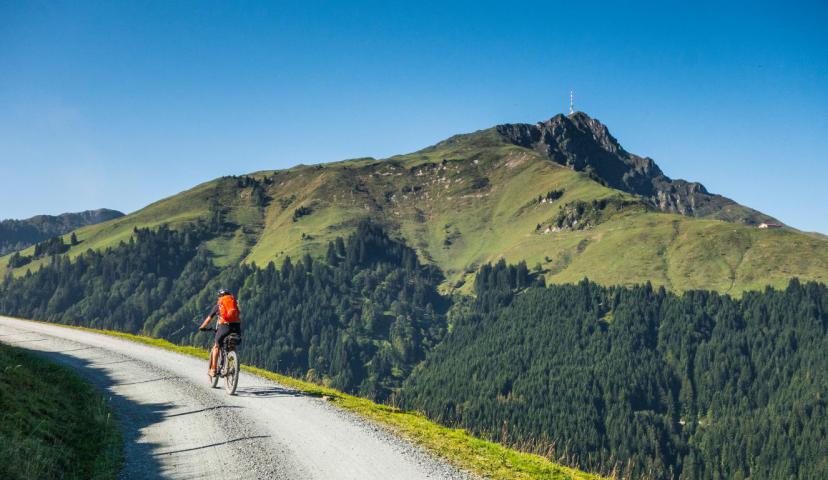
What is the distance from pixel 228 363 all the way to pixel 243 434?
6868mm

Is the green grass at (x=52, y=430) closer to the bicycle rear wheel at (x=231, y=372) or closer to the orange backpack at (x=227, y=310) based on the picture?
the bicycle rear wheel at (x=231, y=372)

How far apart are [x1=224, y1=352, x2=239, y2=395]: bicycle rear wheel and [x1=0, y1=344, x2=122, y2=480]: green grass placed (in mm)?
4300

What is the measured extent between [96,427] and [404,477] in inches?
357

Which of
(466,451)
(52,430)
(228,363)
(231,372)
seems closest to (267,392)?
(231,372)

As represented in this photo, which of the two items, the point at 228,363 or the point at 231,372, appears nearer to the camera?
the point at 231,372

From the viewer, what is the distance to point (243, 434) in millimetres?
15703

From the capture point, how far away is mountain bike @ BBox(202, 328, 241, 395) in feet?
70.9

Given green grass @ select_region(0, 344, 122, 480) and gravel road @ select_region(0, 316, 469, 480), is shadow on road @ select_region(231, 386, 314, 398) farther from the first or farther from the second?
green grass @ select_region(0, 344, 122, 480)

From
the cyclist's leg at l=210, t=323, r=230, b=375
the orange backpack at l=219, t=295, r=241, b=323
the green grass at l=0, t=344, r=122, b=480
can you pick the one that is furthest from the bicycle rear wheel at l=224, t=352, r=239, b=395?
the green grass at l=0, t=344, r=122, b=480

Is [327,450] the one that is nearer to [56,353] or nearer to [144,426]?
[144,426]

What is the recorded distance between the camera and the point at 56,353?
3097 centimetres

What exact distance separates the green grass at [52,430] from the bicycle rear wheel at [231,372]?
4300mm

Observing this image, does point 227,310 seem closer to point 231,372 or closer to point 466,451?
point 231,372

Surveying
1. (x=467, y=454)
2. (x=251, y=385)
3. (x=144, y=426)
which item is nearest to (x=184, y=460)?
(x=144, y=426)
